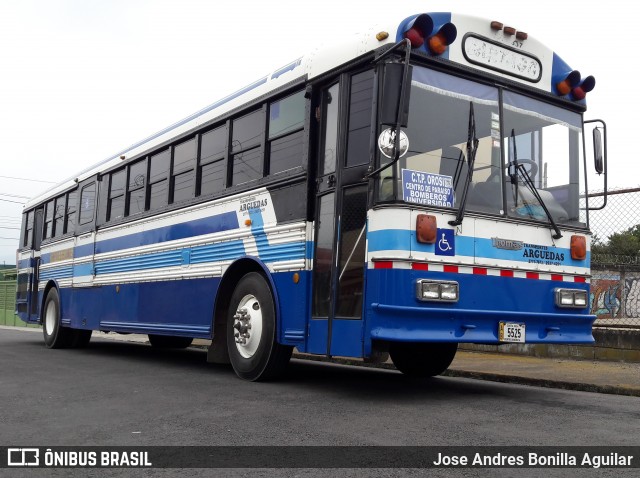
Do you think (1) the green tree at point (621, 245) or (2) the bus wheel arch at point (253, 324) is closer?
(2) the bus wheel arch at point (253, 324)

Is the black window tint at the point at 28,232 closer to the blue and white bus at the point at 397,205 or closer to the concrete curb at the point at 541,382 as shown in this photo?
→ the blue and white bus at the point at 397,205

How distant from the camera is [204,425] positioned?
508 centimetres

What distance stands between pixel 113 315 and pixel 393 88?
6.88 meters

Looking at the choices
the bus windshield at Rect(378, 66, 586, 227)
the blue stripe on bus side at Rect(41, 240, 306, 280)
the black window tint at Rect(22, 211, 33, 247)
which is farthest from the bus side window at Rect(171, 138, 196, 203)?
the black window tint at Rect(22, 211, 33, 247)

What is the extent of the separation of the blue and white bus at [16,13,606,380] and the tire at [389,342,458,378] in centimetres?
2

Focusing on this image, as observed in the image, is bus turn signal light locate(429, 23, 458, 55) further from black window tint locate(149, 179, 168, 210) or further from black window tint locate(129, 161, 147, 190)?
black window tint locate(129, 161, 147, 190)

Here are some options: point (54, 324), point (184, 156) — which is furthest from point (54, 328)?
point (184, 156)

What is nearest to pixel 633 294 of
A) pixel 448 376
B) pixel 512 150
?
pixel 448 376

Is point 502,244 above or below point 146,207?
below

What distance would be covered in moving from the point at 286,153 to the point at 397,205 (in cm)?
188

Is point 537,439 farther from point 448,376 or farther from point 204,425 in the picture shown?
point 448,376

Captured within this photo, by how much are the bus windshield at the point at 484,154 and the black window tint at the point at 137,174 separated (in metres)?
5.48

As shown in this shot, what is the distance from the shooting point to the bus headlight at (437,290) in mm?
5750

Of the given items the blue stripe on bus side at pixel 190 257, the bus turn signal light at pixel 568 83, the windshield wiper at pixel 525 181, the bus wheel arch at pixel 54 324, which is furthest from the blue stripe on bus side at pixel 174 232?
the bus turn signal light at pixel 568 83
